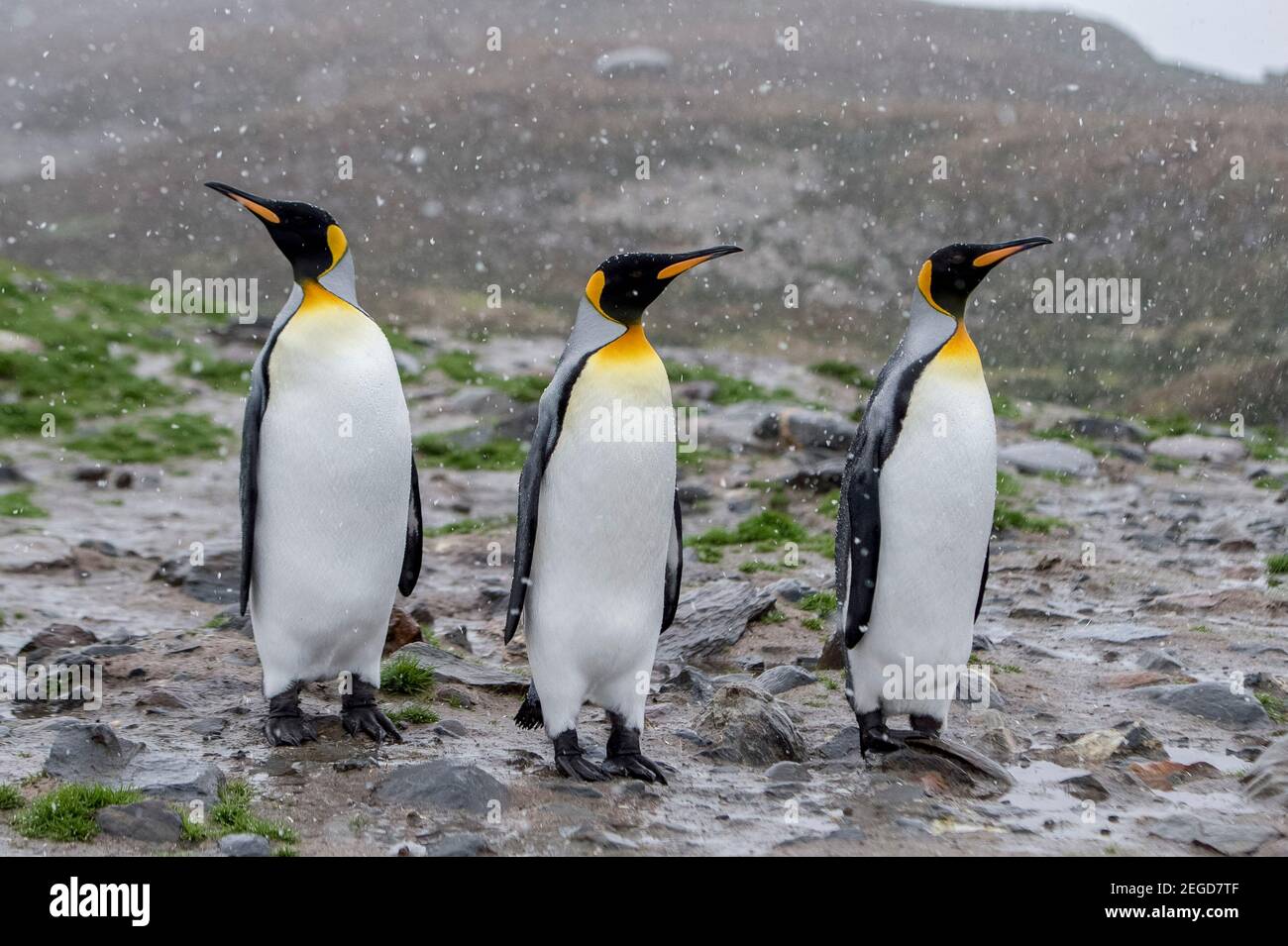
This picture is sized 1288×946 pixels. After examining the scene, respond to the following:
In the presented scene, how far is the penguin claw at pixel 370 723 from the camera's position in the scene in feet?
14.3

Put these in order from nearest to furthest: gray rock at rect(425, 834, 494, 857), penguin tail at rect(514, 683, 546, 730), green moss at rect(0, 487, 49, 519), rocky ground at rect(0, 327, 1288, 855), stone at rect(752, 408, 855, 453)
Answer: gray rock at rect(425, 834, 494, 857) → rocky ground at rect(0, 327, 1288, 855) → penguin tail at rect(514, 683, 546, 730) → green moss at rect(0, 487, 49, 519) → stone at rect(752, 408, 855, 453)

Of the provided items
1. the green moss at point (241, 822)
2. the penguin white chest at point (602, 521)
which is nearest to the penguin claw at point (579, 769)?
the penguin white chest at point (602, 521)

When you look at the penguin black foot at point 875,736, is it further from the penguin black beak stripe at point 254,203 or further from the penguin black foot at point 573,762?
the penguin black beak stripe at point 254,203

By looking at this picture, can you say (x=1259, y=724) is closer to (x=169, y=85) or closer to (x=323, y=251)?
(x=323, y=251)

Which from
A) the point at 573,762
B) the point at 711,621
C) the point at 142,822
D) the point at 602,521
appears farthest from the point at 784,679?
the point at 142,822

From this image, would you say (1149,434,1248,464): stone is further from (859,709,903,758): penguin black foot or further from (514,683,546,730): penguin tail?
(514,683,546,730): penguin tail

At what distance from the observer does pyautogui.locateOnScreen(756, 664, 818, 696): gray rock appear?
16.5ft

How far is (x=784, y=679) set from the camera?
5.05m

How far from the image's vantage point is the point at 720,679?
508cm

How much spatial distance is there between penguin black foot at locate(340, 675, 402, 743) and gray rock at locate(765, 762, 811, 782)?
122cm

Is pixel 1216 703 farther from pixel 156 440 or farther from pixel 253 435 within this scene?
pixel 156 440

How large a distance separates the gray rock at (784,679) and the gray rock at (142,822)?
90.5 inches

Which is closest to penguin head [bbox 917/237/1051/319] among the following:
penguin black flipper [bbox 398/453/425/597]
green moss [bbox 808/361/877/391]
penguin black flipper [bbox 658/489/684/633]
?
penguin black flipper [bbox 658/489/684/633]

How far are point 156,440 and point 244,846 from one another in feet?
26.9
